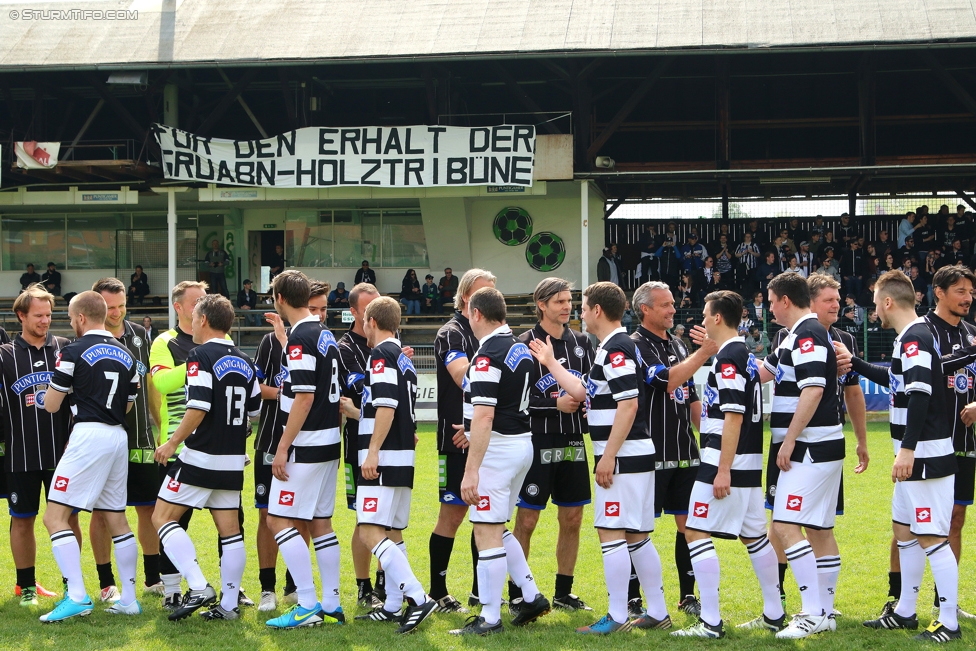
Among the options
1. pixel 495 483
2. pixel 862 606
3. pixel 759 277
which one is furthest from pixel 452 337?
pixel 759 277

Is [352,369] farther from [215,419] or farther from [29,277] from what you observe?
[29,277]

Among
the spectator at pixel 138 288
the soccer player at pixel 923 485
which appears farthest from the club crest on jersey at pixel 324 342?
the spectator at pixel 138 288

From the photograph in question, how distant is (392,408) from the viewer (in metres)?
5.84

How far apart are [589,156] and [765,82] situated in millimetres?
5482

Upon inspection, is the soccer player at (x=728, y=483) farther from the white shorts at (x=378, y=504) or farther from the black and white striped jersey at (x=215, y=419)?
the black and white striped jersey at (x=215, y=419)

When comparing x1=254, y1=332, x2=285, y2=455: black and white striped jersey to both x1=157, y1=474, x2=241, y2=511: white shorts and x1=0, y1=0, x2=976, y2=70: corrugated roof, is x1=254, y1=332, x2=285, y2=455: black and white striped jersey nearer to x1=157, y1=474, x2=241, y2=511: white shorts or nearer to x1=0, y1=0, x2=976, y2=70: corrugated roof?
x1=157, y1=474, x2=241, y2=511: white shorts

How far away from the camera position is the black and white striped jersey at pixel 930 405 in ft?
18.5

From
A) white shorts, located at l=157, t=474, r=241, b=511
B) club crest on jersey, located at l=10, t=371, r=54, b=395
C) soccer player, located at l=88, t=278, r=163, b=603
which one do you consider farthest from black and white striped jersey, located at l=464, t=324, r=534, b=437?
club crest on jersey, located at l=10, t=371, r=54, b=395

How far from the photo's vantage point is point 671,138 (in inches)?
1028

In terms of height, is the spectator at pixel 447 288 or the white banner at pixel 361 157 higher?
the white banner at pixel 361 157

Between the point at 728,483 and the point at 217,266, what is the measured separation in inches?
906

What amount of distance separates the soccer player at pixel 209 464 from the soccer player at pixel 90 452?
50 cm

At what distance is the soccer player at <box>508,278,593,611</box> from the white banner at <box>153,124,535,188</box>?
15.7 metres

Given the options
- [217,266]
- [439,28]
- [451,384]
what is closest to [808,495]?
[451,384]
